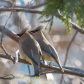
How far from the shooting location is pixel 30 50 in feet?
7.98

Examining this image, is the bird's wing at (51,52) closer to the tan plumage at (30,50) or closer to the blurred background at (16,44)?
the tan plumage at (30,50)

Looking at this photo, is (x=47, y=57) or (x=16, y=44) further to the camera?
(x=16, y=44)

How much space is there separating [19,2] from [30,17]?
576 millimetres

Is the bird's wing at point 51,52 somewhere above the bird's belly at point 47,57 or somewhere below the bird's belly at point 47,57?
above

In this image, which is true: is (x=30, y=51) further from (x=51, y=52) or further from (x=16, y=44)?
(x=16, y=44)

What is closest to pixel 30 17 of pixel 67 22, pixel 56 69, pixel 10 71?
pixel 10 71

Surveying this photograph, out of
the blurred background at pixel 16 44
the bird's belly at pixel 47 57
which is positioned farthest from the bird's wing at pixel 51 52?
the blurred background at pixel 16 44

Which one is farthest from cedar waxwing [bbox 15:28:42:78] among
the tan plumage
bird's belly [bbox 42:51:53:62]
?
bird's belly [bbox 42:51:53:62]

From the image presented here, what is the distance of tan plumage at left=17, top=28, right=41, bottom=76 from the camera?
88.3 inches

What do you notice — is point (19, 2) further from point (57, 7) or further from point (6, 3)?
point (57, 7)

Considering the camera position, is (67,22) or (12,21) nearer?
(67,22)

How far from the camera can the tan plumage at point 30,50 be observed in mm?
2242

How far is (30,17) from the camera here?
512 centimetres

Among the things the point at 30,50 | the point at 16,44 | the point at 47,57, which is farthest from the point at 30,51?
the point at 16,44
